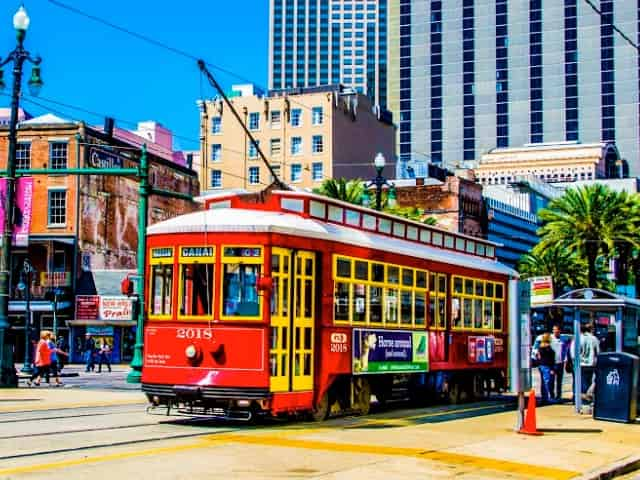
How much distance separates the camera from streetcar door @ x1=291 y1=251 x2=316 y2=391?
15.9 m

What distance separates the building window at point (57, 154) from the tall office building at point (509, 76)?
359 feet

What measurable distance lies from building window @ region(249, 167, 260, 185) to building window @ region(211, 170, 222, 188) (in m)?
2.83

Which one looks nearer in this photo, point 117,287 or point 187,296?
point 187,296

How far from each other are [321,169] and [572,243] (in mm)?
39150

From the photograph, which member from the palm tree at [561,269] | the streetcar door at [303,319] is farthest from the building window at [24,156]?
the streetcar door at [303,319]

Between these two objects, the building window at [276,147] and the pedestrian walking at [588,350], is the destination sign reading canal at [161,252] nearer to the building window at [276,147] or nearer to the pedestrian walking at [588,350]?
the pedestrian walking at [588,350]

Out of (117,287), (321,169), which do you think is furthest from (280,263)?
(321,169)

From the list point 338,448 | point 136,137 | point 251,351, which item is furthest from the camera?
point 136,137

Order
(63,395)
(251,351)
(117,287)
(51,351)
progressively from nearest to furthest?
(251,351)
(63,395)
(51,351)
(117,287)

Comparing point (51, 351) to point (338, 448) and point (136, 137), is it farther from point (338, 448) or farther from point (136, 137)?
point (136, 137)

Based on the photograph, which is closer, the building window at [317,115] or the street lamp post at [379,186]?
the street lamp post at [379,186]

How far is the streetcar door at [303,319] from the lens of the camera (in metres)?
15.9

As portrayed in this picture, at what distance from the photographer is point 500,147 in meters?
164

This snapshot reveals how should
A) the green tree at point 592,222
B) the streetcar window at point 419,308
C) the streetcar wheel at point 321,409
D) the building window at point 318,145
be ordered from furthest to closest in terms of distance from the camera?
the building window at point 318,145 → the green tree at point 592,222 → the streetcar window at point 419,308 → the streetcar wheel at point 321,409
